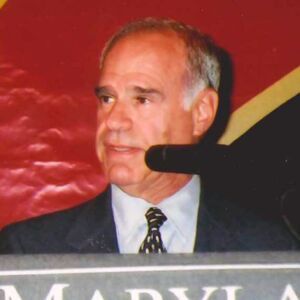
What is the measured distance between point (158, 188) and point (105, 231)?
117mm

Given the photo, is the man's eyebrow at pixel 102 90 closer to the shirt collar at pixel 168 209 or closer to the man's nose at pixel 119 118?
the man's nose at pixel 119 118

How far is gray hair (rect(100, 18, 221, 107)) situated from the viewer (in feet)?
3.56

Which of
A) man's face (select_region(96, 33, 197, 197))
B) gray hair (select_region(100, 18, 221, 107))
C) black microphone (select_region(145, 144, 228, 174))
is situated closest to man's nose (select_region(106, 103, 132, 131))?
man's face (select_region(96, 33, 197, 197))

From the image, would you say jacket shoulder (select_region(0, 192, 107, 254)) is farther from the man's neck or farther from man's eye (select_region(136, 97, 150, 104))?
man's eye (select_region(136, 97, 150, 104))

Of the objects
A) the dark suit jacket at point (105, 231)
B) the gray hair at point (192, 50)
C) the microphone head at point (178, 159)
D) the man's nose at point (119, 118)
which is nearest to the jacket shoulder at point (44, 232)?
the dark suit jacket at point (105, 231)

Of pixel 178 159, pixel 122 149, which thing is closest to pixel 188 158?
pixel 178 159

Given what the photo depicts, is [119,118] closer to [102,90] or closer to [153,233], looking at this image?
[102,90]

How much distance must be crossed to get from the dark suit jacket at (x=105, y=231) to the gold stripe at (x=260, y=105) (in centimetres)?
12

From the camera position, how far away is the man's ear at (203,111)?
1089mm

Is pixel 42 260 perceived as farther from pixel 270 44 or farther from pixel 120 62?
pixel 270 44

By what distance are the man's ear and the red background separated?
6 cm

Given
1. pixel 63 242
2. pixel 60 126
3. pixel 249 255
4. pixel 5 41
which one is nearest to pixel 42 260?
pixel 249 255

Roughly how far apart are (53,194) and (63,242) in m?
0.10

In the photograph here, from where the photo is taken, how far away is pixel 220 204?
3.54ft
